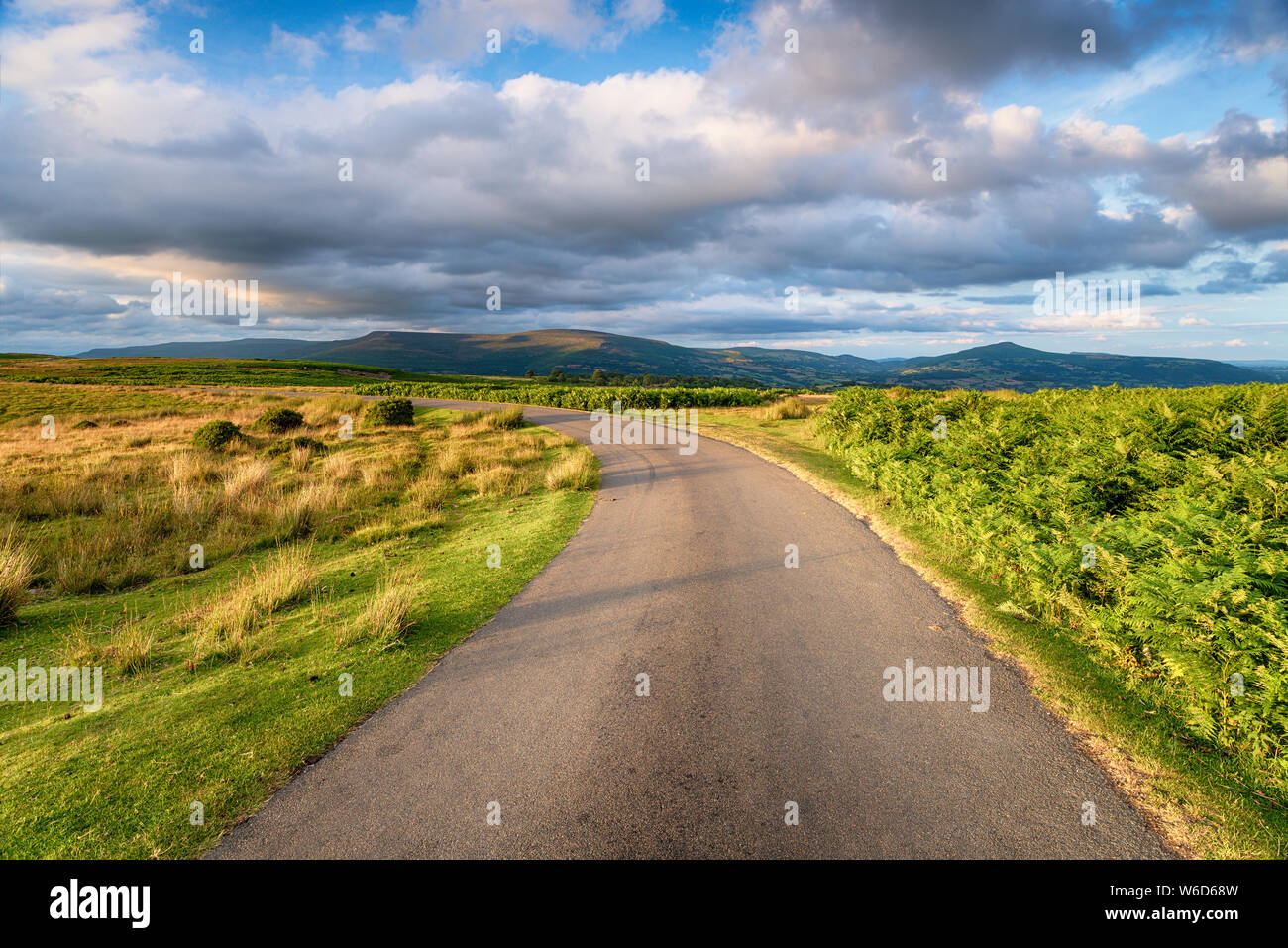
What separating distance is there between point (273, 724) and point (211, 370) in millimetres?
121708

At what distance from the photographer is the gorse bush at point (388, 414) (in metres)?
34.1

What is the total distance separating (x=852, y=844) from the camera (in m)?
3.67

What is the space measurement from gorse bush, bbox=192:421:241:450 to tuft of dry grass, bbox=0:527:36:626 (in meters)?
17.3

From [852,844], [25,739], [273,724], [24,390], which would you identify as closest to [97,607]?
[25,739]

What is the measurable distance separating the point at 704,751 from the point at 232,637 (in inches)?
246

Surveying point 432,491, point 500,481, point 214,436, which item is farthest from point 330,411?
point 432,491

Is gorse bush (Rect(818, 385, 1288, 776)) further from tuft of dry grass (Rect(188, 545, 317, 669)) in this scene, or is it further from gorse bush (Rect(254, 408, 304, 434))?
gorse bush (Rect(254, 408, 304, 434))

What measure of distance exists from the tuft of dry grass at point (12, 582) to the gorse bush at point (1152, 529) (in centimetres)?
1441

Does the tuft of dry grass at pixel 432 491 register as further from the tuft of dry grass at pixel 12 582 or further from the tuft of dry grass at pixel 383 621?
the tuft of dry grass at pixel 383 621

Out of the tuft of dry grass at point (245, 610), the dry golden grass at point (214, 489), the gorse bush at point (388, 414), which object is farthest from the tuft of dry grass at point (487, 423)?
the tuft of dry grass at point (245, 610)

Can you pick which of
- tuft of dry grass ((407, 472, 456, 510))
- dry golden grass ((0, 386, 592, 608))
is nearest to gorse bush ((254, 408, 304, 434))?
dry golden grass ((0, 386, 592, 608))

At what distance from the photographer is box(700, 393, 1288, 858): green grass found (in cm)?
376

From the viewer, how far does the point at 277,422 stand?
31250mm
